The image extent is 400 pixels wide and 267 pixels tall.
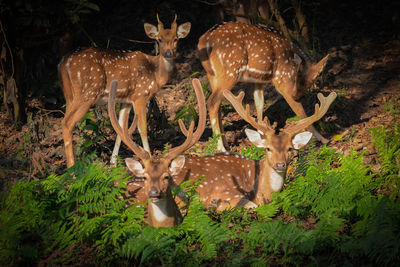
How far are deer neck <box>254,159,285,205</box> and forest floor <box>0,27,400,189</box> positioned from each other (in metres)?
1.41

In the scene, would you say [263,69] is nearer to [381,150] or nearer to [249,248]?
[381,150]

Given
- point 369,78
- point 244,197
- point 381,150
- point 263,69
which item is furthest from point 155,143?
point 369,78

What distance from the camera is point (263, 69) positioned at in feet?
26.2

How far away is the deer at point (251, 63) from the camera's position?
7.75 m

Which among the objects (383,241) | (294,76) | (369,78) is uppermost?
(383,241)

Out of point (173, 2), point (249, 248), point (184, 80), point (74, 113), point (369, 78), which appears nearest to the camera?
point (249, 248)

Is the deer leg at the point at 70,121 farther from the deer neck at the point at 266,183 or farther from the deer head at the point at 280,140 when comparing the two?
the deer neck at the point at 266,183

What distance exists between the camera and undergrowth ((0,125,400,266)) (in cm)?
400

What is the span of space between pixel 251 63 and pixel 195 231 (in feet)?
13.5

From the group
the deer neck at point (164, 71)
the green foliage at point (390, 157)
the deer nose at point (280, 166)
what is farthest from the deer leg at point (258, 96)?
the deer nose at point (280, 166)

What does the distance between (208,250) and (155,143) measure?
4.40 metres

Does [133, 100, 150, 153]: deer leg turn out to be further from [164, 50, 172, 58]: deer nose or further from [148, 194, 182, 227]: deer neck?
[148, 194, 182, 227]: deer neck

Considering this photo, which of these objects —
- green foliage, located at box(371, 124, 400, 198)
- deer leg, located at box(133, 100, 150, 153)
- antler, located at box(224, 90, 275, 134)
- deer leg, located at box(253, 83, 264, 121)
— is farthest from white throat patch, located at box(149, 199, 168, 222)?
deer leg, located at box(253, 83, 264, 121)

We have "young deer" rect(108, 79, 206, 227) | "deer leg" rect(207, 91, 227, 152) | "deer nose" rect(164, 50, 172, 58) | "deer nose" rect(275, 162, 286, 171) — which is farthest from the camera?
"deer nose" rect(164, 50, 172, 58)
